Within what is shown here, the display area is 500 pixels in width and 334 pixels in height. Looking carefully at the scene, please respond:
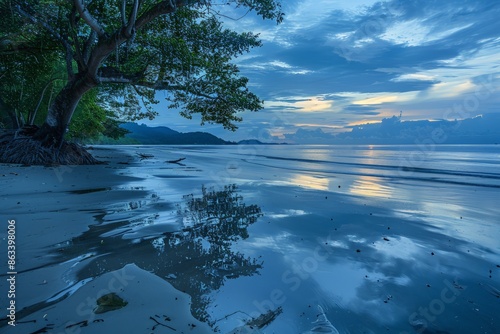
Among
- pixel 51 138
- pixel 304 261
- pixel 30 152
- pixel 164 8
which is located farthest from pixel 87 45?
pixel 304 261

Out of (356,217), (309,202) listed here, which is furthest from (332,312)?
(309,202)

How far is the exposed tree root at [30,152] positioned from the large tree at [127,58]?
0.04 meters

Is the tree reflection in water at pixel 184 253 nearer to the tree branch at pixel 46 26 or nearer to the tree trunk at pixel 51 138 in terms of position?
the tree trunk at pixel 51 138

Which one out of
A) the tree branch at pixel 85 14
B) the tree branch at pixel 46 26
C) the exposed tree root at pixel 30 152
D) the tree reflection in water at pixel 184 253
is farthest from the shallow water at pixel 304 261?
the tree branch at pixel 46 26

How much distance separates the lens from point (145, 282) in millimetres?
3096

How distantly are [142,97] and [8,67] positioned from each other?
337 inches

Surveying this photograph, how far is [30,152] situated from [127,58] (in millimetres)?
7099

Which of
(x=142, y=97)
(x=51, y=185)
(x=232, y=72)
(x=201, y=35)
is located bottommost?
(x=51, y=185)

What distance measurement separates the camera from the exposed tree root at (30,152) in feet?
44.1

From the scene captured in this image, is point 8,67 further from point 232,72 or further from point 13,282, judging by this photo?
point 13,282

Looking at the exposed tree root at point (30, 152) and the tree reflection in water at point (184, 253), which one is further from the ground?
the exposed tree root at point (30, 152)

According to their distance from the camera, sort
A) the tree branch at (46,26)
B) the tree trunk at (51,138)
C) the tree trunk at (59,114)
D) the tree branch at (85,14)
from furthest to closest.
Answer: the tree trunk at (59,114)
the tree trunk at (51,138)
the tree branch at (46,26)
the tree branch at (85,14)

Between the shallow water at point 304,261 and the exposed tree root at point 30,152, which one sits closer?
the shallow water at point 304,261

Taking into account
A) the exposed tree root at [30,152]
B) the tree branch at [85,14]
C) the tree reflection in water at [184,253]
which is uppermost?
the tree branch at [85,14]
